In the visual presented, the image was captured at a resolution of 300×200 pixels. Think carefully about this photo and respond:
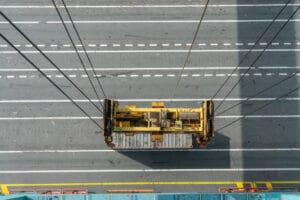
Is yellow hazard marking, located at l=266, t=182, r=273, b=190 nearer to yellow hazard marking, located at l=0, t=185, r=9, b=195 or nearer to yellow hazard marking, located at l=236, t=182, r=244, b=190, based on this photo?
yellow hazard marking, located at l=236, t=182, r=244, b=190

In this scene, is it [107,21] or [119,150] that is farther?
[107,21]

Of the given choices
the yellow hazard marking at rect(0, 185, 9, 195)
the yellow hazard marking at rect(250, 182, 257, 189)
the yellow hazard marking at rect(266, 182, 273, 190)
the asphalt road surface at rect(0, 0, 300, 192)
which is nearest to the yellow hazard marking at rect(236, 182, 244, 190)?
the asphalt road surface at rect(0, 0, 300, 192)

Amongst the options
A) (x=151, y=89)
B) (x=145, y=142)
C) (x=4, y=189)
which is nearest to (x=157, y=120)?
(x=145, y=142)

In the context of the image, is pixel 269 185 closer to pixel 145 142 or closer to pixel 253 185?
pixel 253 185

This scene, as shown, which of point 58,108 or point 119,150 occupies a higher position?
point 58,108

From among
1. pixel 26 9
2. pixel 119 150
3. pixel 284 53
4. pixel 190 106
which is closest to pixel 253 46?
pixel 284 53

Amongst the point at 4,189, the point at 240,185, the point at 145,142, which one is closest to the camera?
the point at 145,142

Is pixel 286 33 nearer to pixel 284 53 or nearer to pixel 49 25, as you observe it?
pixel 284 53

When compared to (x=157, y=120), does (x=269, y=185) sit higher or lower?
lower
